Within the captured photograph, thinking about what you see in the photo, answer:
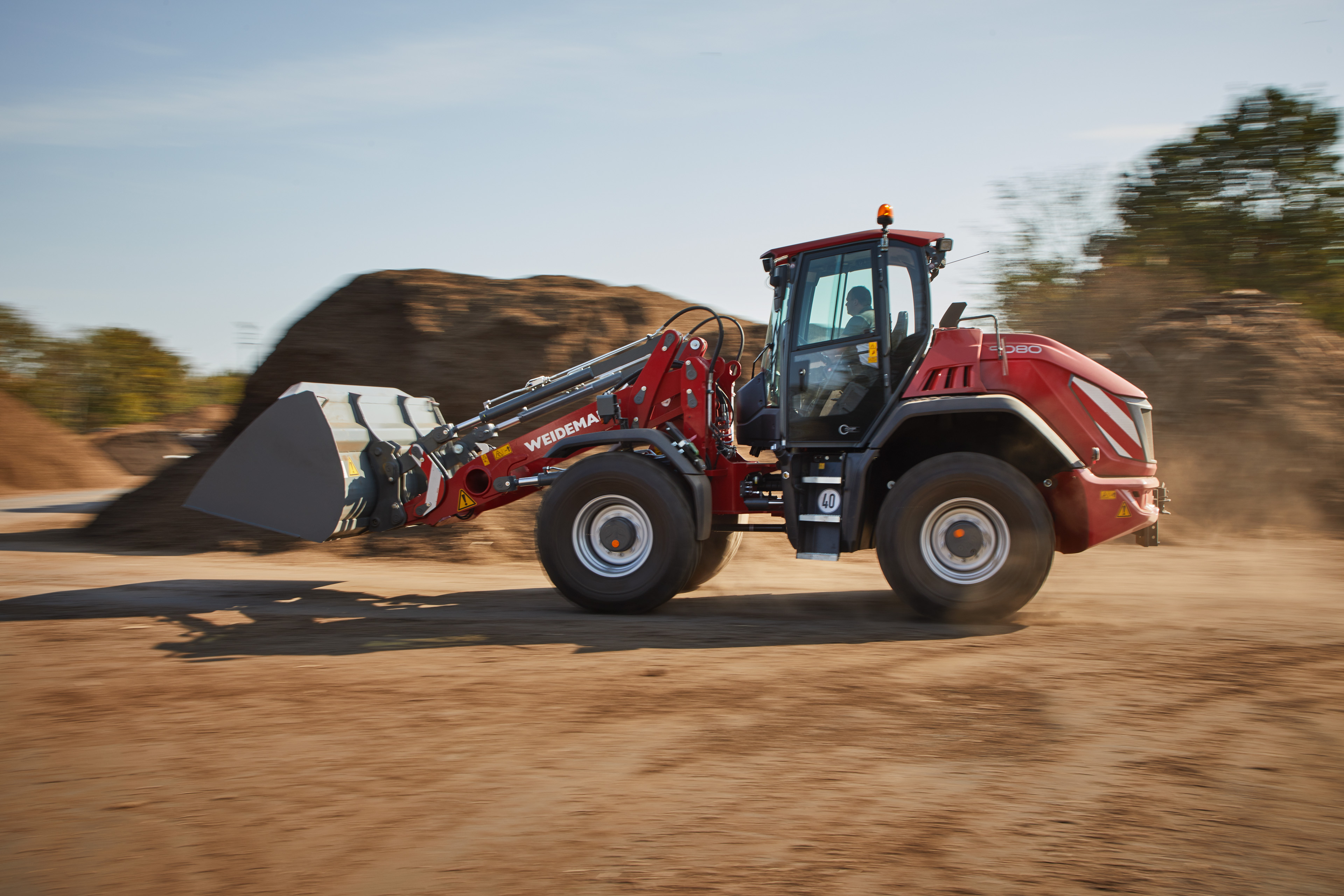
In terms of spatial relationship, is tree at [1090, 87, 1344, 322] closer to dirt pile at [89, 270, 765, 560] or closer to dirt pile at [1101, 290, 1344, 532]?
dirt pile at [1101, 290, 1344, 532]

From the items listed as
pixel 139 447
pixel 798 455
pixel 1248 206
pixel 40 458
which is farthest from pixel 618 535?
pixel 139 447

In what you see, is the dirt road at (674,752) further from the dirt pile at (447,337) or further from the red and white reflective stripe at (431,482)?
the dirt pile at (447,337)

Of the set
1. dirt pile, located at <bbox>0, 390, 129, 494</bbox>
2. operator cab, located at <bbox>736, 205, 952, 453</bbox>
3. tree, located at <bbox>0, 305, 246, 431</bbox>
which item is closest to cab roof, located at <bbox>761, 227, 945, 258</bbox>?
operator cab, located at <bbox>736, 205, 952, 453</bbox>

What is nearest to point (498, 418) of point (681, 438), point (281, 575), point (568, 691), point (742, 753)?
point (681, 438)

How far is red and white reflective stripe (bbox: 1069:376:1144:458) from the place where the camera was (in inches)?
257

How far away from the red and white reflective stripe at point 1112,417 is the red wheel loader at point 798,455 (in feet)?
0.04

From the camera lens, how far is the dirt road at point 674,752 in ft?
9.45

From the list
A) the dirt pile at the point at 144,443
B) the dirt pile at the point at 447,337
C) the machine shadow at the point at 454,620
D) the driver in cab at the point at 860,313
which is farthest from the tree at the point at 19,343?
the driver in cab at the point at 860,313

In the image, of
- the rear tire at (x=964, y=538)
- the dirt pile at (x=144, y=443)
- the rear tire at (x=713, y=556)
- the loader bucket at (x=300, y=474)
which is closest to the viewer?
the rear tire at (x=964, y=538)

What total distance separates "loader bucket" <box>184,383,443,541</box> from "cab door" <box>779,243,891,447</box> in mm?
3601

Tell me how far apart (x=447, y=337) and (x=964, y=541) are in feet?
34.9

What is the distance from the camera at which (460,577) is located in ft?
32.1

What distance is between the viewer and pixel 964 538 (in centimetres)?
650

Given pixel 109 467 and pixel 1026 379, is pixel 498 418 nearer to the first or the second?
pixel 1026 379
